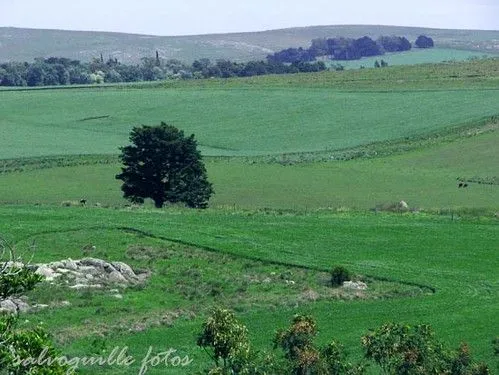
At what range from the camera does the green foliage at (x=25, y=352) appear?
2100 centimetres

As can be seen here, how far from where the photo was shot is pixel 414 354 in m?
28.6

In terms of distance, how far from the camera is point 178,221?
59.8 meters

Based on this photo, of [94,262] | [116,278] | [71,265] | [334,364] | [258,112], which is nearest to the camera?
[334,364]

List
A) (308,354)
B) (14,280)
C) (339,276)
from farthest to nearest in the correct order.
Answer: (339,276) → (308,354) → (14,280)

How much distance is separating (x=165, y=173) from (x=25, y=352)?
48.0 metres

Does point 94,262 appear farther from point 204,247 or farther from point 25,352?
point 25,352

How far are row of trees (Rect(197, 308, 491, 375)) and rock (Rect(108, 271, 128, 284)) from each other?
1576 centimetres

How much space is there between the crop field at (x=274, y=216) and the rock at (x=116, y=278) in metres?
0.94

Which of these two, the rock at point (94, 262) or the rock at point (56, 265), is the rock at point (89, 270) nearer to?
the rock at point (94, 262)

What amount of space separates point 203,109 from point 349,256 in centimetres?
6913

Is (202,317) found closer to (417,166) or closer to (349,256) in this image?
(349,256)

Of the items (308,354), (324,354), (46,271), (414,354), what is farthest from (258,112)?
(308,354)

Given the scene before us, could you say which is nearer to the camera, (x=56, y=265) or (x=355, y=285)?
(x=355, y=285)

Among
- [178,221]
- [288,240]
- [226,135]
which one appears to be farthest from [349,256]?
[226,135]
